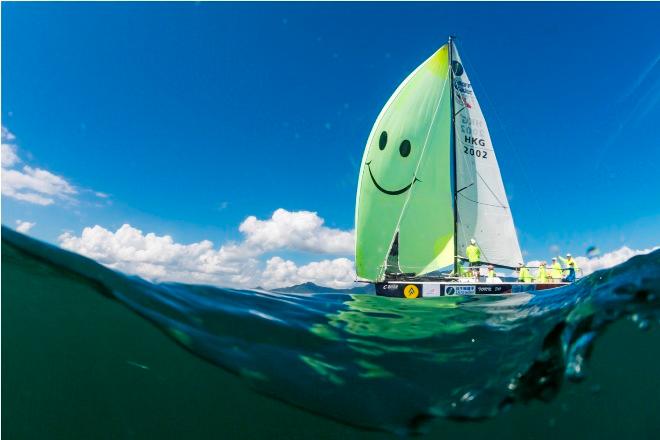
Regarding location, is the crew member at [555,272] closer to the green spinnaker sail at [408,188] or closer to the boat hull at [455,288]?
the boat hull at [455,288]

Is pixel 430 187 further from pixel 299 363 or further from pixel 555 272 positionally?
pixel 299 363

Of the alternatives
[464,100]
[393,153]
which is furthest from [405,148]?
[464,100]

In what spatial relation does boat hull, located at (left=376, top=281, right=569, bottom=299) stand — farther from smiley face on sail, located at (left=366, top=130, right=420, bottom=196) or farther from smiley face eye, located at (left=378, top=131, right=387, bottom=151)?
smiley face eye, located at (left=378, top=131, right=387, bottom=151)

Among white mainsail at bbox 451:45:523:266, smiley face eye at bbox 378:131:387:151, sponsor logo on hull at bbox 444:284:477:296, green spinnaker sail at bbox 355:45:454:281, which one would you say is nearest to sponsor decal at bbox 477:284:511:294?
sponsor logo on hull at bbox 444:284:477:296

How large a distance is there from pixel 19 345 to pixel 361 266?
548 inches

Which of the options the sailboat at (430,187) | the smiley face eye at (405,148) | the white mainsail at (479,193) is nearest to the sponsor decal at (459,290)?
the sailboat at (430,187)

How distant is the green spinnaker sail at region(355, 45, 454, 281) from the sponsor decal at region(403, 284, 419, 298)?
304 cm

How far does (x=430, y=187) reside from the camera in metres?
19.3

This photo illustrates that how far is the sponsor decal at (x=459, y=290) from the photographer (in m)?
14.6

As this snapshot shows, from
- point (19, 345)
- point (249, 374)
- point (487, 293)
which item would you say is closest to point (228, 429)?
point (249, 374)

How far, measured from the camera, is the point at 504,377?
4242 mm

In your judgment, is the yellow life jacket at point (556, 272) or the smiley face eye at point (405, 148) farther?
the smiley face eye at point (405, 148)

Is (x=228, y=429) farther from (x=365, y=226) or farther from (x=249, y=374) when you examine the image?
(x=365, y=226)

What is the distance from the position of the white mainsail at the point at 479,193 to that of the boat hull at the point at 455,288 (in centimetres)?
528
